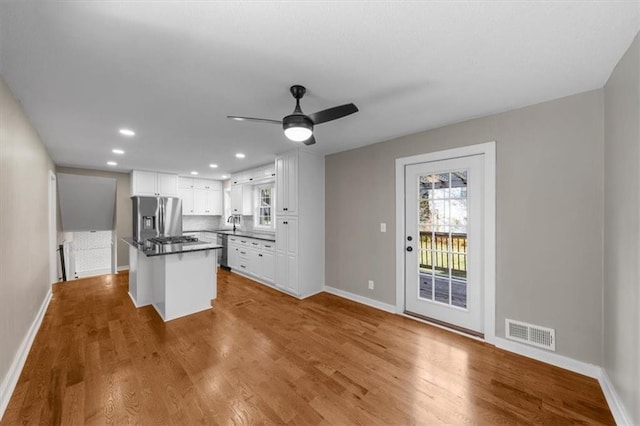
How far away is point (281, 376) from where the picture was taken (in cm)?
204

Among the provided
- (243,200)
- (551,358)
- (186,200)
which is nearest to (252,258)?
(243,200)

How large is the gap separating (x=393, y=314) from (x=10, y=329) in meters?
3.75

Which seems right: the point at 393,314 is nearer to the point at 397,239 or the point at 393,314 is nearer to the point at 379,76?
the point at 397,239

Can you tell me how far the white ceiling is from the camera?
1258mm

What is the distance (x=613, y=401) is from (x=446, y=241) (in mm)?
1664

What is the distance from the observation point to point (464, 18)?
1295 mm

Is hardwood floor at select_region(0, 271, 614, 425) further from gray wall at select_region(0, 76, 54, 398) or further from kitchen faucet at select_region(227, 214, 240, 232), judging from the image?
kitchen faucet at select_region(227, 214, 240, 232)

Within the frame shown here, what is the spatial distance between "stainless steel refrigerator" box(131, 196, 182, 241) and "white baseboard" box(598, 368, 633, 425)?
6.88 m

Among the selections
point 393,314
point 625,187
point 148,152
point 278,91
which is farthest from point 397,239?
point 148,152

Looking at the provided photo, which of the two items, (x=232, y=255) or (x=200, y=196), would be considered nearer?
(x=232, y=255)

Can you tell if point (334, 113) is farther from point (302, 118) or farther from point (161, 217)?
point (161, 217)

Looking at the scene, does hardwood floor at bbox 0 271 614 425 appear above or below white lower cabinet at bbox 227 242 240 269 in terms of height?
below

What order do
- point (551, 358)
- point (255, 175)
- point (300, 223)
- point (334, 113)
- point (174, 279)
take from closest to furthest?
point (334, 113) < point (551, 358) < point (174, 279) < point (300, 223) < point (255, 175)

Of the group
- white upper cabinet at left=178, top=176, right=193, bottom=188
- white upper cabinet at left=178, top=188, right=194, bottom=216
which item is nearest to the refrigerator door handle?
white upper cabinet at left=178, top=188, right=194, bottom=216
